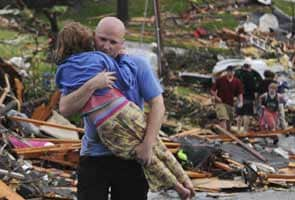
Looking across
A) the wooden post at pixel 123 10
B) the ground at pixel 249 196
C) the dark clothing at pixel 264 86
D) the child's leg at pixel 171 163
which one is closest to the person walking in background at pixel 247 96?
the dark clothing at pixel 264 86

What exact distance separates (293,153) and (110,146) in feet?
31.7

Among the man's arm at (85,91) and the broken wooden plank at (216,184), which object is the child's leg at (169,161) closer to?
the man's arm at (85,91)

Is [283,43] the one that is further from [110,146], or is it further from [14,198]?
[110,146]

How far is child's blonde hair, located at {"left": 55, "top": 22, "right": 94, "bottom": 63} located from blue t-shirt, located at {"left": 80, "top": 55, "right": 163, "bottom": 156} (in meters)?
0.27

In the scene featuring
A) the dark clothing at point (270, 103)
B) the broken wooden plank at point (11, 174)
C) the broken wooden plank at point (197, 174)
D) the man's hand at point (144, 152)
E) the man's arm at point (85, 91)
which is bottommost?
the dark clothing at point (270, 103)

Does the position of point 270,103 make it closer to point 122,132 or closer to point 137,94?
point 137,94

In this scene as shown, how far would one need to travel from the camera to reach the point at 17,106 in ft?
40.2

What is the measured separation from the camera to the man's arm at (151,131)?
14.6 feet

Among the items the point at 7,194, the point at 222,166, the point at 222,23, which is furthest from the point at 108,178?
the point at 222,23

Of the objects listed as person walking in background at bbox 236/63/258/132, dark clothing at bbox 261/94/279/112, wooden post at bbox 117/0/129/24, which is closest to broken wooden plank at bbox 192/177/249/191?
dark clothing at bbox 261/94/279/112

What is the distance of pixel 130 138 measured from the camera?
14.7 ft

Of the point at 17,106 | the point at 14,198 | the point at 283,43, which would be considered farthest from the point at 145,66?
the point at 283,43

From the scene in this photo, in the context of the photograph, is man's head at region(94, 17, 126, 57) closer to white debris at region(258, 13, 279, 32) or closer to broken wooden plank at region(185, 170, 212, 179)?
broken wooden plank at region(185, 170, 212, 179)

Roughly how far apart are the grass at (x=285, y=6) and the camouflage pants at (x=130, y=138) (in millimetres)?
35412
